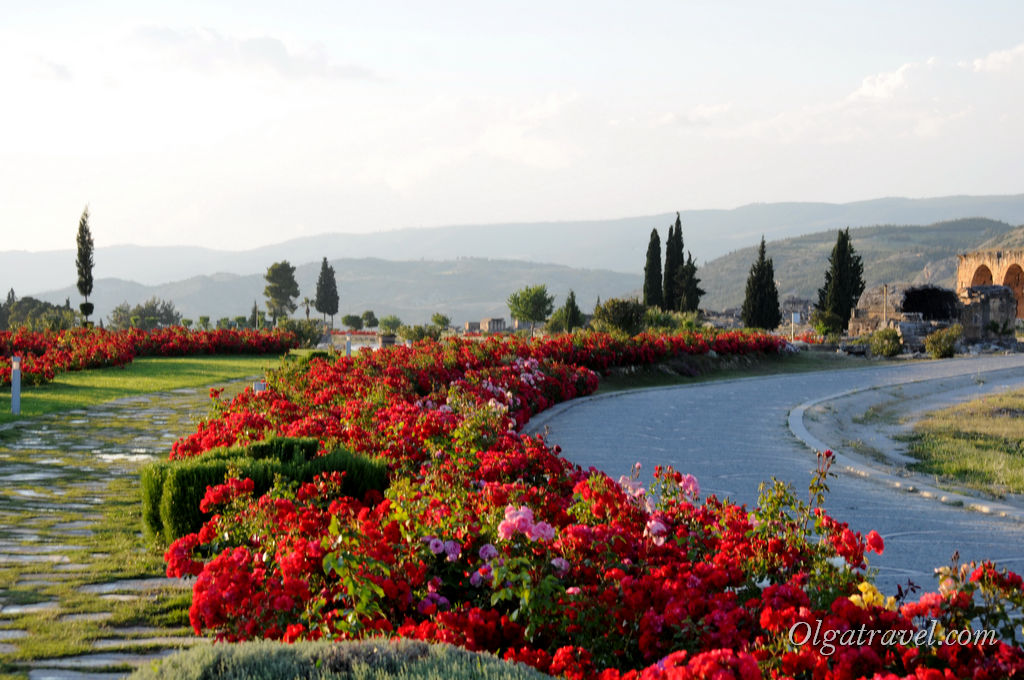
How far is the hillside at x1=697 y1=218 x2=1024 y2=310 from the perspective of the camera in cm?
12331

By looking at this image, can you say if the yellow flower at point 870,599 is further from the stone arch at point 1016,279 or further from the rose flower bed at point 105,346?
the stone arch at point 1016,279

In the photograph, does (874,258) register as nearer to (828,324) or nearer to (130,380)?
(828,324)

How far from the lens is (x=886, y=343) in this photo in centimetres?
2602

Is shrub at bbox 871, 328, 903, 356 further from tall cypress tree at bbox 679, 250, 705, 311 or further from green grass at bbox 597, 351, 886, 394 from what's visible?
tall cypress tree at bbox 679, 250, 705, 311

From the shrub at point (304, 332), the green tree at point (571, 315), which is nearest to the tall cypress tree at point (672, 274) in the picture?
the green tree at point (571, 315)

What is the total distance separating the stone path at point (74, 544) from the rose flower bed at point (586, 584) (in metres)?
0.43

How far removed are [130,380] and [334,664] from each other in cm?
1521

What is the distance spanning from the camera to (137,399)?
44.9 ft

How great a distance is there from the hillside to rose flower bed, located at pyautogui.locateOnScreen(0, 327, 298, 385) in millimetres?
92366

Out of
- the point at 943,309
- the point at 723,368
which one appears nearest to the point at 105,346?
the point at 723,368

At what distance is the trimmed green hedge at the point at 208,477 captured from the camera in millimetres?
5609

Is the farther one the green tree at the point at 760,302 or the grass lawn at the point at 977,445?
the green tree at the point at 760,302

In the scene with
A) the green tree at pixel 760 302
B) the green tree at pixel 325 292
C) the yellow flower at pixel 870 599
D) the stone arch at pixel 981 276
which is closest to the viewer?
the yellow flower at pixel 870 599

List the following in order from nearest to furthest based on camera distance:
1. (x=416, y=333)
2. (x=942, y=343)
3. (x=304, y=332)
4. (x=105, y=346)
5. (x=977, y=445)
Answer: (x=977, y=445)
(x=105, y=346)
(x=942, y=343)
(x=416, y=333)
(x=304, y=332)
